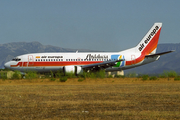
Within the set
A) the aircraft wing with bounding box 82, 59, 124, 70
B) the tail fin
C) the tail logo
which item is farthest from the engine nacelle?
the tail logo

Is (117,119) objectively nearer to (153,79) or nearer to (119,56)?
(153,79)

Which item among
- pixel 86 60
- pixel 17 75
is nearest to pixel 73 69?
pixel 86 60

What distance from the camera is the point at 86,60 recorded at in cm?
4416

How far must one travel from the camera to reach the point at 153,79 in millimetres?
39156

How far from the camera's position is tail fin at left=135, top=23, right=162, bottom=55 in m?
47.1

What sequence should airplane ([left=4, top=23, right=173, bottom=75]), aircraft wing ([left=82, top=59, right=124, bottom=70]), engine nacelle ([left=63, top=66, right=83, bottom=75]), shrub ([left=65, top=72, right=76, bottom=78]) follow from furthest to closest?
1. airplane ([left=4, top=23, right=173, bottom=75])
2. aircraft wing ([left=82, top=59, right=124, bottom=70])
3. engine nacelle ([left=63, top=66, right=83, bottom=75])
4. shrub ([left=65, top=72, right=76, bottom=78])

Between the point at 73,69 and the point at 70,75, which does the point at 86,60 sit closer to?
the point at 73,69

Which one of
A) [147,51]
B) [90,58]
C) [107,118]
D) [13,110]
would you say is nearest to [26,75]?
[90,58]

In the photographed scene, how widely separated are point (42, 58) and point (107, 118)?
33360 millimetres

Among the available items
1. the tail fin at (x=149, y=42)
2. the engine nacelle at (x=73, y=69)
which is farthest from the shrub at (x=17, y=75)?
the tail fin at (x=149, y=42)

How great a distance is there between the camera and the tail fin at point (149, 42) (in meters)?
47.1

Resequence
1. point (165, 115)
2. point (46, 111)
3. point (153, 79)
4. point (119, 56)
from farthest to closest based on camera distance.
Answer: point (119, 56) < point (153, 79) < point (46, 111) < point (165, 115)

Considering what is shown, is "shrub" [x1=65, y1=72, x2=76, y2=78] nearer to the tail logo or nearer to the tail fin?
the tail fin

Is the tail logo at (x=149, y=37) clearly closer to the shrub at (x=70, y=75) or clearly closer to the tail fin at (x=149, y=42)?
the tail fin at (x=149, y=42)
